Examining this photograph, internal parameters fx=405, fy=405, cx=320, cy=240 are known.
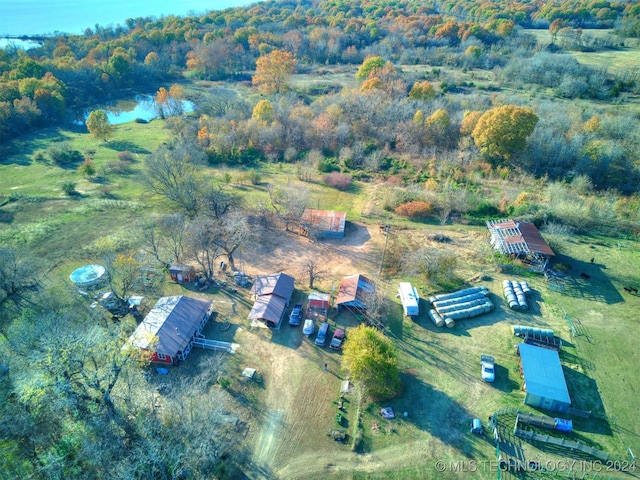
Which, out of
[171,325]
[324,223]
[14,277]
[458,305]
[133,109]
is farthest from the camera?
[133,109]

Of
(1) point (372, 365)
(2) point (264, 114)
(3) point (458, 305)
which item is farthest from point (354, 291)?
(2) point (264, 114)

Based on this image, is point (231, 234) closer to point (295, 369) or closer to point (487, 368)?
point (295, 369)

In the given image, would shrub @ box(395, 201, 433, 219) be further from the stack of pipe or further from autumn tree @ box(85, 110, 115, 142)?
autumn tree @ box(85, 110, 115, 142)

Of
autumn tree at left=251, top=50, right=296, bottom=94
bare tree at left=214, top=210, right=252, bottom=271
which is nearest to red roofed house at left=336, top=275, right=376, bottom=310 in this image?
bare tree at left=214, top=210, right=252, bottom=271

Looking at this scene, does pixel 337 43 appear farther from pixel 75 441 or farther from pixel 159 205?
pixel 75 441

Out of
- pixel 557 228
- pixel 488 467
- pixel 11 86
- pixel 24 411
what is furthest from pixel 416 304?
pixel 11 86
